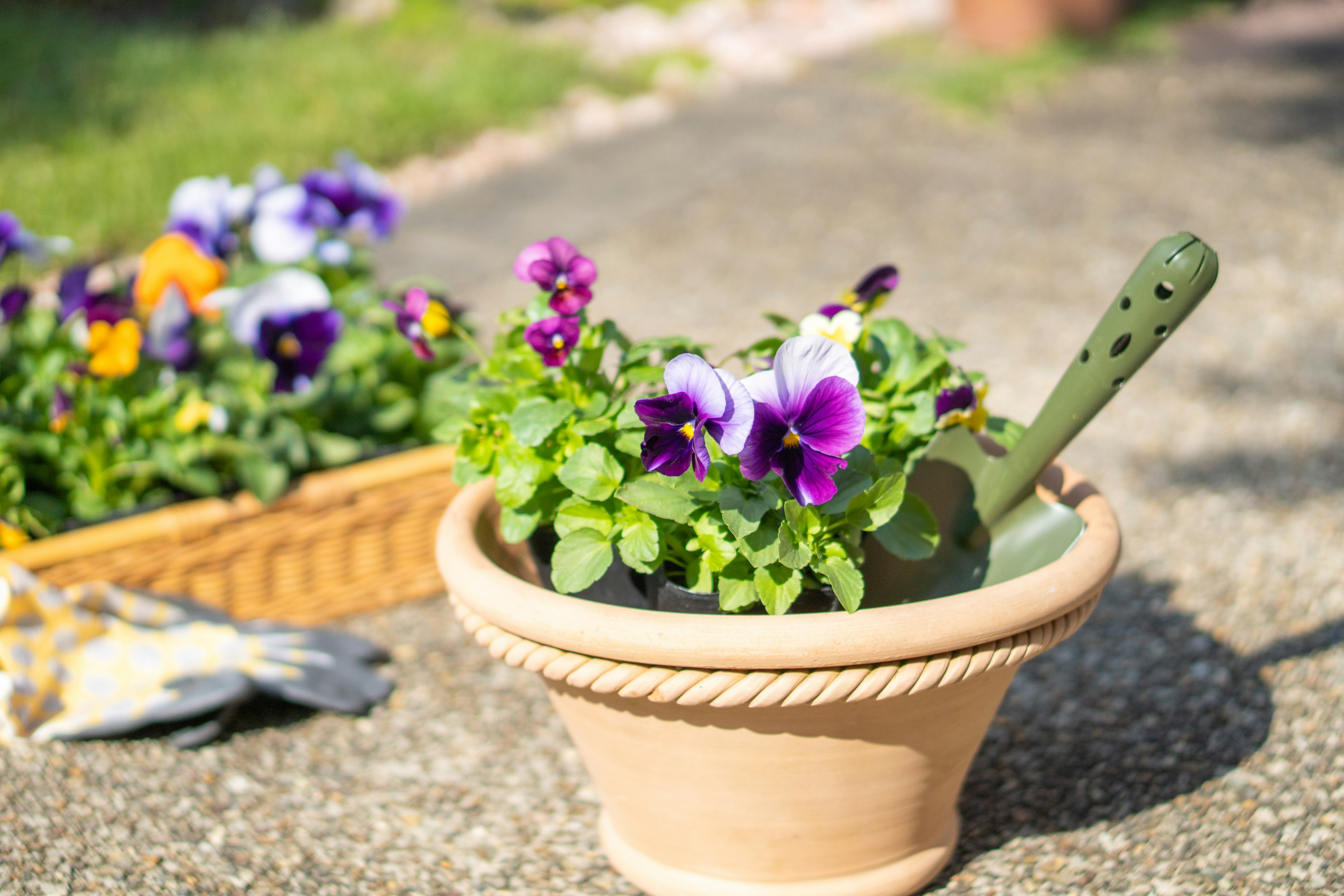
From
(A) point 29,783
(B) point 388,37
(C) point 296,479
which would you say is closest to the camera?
(A) point 29,783

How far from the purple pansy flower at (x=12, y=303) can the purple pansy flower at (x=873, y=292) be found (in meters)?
1.36

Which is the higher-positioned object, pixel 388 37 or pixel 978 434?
pixel 978 434

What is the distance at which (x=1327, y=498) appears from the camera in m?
2.29

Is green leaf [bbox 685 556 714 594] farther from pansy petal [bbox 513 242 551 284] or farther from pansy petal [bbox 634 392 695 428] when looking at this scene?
pansy petal [bbox 513 242 551 284]

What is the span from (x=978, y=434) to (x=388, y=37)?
5868 millimetres

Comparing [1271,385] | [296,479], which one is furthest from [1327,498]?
[296,479]

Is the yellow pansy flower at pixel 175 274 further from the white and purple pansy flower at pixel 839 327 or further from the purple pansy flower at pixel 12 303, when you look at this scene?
the white and purple pansy flower at pixel 839 327

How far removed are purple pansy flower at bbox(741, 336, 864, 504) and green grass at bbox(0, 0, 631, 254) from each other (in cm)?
314

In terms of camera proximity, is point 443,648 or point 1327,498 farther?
point 1327,498

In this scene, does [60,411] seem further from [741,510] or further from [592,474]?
[741,510]

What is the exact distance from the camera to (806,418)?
3.34ft

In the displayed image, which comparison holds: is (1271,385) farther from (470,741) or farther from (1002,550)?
(470,741)

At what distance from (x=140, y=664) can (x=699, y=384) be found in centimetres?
114

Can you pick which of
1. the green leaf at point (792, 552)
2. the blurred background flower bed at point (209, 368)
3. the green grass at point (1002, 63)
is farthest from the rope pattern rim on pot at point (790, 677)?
the green grass at point (1002, 63)
